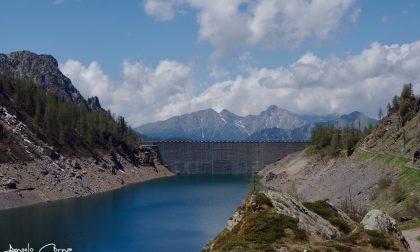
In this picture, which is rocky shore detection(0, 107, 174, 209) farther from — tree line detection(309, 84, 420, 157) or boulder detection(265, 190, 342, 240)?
boulder detection(265, 190, 342, 240)

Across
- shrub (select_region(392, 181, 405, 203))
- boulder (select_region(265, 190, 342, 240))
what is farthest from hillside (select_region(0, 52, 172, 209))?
boulder (select_region(265, 190, 342, 240))

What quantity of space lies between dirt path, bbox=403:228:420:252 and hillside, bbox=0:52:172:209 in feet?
280

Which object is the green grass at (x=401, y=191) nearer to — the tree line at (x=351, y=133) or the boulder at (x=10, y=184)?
the tree line at (x=351, y=133)

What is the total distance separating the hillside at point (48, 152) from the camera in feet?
418

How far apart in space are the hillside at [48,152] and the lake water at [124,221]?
5974mm

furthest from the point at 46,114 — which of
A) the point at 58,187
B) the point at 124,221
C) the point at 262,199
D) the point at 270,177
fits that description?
the point at 262,199

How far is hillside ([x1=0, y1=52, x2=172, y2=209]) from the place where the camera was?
418 ft

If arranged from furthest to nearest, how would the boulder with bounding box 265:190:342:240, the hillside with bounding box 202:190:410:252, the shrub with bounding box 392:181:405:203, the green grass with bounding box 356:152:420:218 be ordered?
the shrub with bounding box 392:181:405:203
the green grass with bounding box 356:152:420:218
the boulder with bounding box 265:190:342:240
the hillside with bounding box 202:190:410:252

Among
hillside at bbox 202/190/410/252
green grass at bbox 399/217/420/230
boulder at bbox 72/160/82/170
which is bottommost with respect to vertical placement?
green grass at bbox 399/217/420/230

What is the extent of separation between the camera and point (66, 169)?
485 ft

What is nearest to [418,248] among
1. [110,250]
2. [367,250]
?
[367,250]

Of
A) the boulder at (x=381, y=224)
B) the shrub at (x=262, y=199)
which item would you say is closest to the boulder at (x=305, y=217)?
the shrub at (x=262, y=199)

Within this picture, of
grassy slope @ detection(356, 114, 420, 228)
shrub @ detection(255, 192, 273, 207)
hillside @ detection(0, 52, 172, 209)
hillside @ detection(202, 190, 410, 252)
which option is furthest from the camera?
hillside @ detection(0, 52, 172, 209)

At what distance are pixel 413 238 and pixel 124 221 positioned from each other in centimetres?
6439
